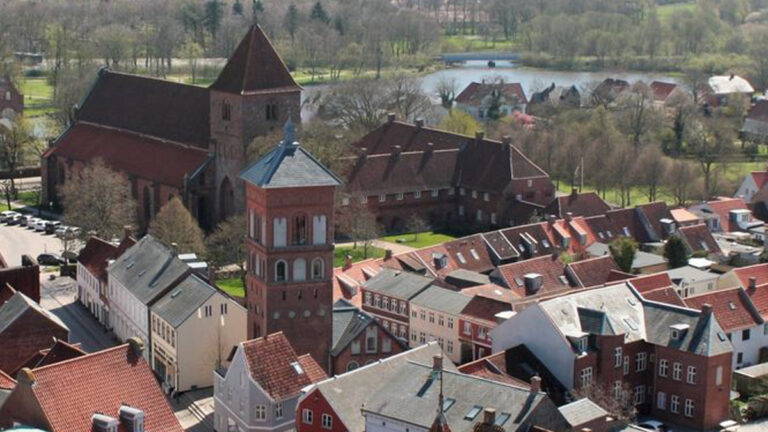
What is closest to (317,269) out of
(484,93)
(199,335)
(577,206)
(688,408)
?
(199,335)

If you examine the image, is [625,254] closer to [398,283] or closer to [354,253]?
[398,283]

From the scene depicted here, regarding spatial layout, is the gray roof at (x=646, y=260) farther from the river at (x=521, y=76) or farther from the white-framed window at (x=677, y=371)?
the river at (x=521, y=76)

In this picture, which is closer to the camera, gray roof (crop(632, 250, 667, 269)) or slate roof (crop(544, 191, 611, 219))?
gray roof (crop(632, 250, 667, 269))

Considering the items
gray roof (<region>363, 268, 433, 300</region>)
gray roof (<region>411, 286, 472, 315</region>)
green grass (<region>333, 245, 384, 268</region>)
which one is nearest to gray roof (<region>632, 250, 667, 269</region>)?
gray roof (<region>363, 268, 433, 300</region>)

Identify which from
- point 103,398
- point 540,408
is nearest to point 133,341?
point 103,398

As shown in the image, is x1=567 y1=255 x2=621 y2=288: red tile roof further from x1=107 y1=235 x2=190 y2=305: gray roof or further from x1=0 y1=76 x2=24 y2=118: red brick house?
x1=0 y1=76 x2=24 y2=118: red brick house

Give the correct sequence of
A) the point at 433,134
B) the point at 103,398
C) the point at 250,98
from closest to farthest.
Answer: the point at 103,398
the point at 250,98
the point at 433,134

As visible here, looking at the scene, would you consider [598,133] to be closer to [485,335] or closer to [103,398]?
[485,335]

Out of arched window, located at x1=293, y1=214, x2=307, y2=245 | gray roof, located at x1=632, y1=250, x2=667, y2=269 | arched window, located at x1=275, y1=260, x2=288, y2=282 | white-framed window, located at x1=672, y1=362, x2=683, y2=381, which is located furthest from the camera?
gray roof, located at x1=632, y1=250, x2=667, y2=269
